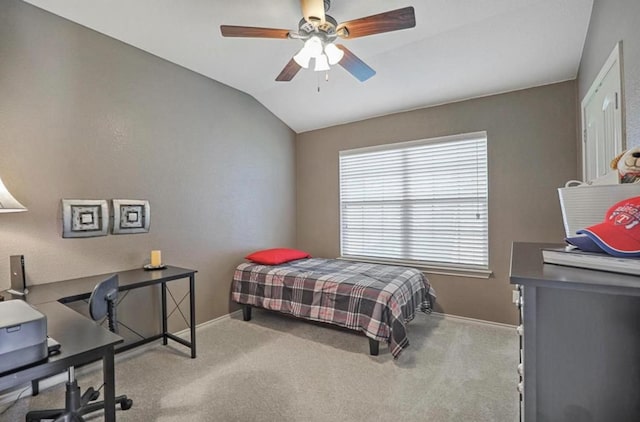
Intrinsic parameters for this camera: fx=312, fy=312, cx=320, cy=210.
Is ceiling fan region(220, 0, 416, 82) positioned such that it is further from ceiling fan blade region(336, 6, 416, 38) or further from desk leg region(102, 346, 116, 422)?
desk leg region(102, 346, 116, 422)

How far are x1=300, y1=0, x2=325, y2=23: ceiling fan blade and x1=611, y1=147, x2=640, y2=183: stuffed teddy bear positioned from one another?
1.69 metres

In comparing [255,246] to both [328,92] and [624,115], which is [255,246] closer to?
[328,92]

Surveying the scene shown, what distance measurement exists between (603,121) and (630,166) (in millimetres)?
1451

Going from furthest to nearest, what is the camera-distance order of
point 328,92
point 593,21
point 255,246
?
1. point 255,246
2. point 328,92
3. point 593,21

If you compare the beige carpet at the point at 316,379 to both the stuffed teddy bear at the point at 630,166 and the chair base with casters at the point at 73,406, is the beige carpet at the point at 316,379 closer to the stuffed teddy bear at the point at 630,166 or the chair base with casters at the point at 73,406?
the chair base with casters at the point at 73,406

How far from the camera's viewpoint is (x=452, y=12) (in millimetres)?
2395

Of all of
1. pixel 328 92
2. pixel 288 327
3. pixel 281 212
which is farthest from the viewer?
pixel 281 212

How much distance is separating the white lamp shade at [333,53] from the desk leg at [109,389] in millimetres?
2061

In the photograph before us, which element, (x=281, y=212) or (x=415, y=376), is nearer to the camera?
(x=415, y=376)

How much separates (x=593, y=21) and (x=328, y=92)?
239 cm

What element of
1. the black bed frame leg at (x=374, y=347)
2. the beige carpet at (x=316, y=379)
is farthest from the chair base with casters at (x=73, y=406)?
the black bed frame leg at (x=374, y=347)

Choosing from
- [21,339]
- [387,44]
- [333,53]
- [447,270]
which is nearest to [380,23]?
[333,53]

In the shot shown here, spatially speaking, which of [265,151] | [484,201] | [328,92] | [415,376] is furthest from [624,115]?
[265,151]

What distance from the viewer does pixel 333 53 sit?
2154 mm
